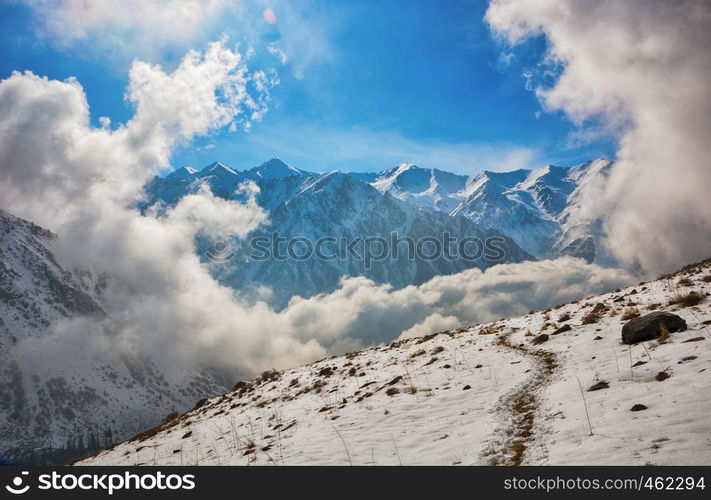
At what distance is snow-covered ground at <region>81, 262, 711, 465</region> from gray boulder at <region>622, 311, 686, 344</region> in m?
0.39

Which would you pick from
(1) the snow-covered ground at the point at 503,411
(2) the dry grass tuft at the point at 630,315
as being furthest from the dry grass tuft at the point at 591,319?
(2) the dry grass tuft at the point at 630,315

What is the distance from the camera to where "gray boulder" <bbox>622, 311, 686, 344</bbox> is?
12211 mm

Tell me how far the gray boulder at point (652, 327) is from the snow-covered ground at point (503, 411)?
39 cm

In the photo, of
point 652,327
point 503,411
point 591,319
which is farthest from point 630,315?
point 503,411

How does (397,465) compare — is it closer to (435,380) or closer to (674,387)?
(674,387)

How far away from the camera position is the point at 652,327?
1240 cm

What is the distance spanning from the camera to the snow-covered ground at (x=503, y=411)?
691 cm

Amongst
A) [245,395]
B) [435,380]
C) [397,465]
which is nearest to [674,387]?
[397,465]

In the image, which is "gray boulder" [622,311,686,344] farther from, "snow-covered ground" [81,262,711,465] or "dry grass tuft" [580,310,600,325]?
"dry grass tuft" [580,310,600,325]

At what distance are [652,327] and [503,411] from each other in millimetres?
6513
